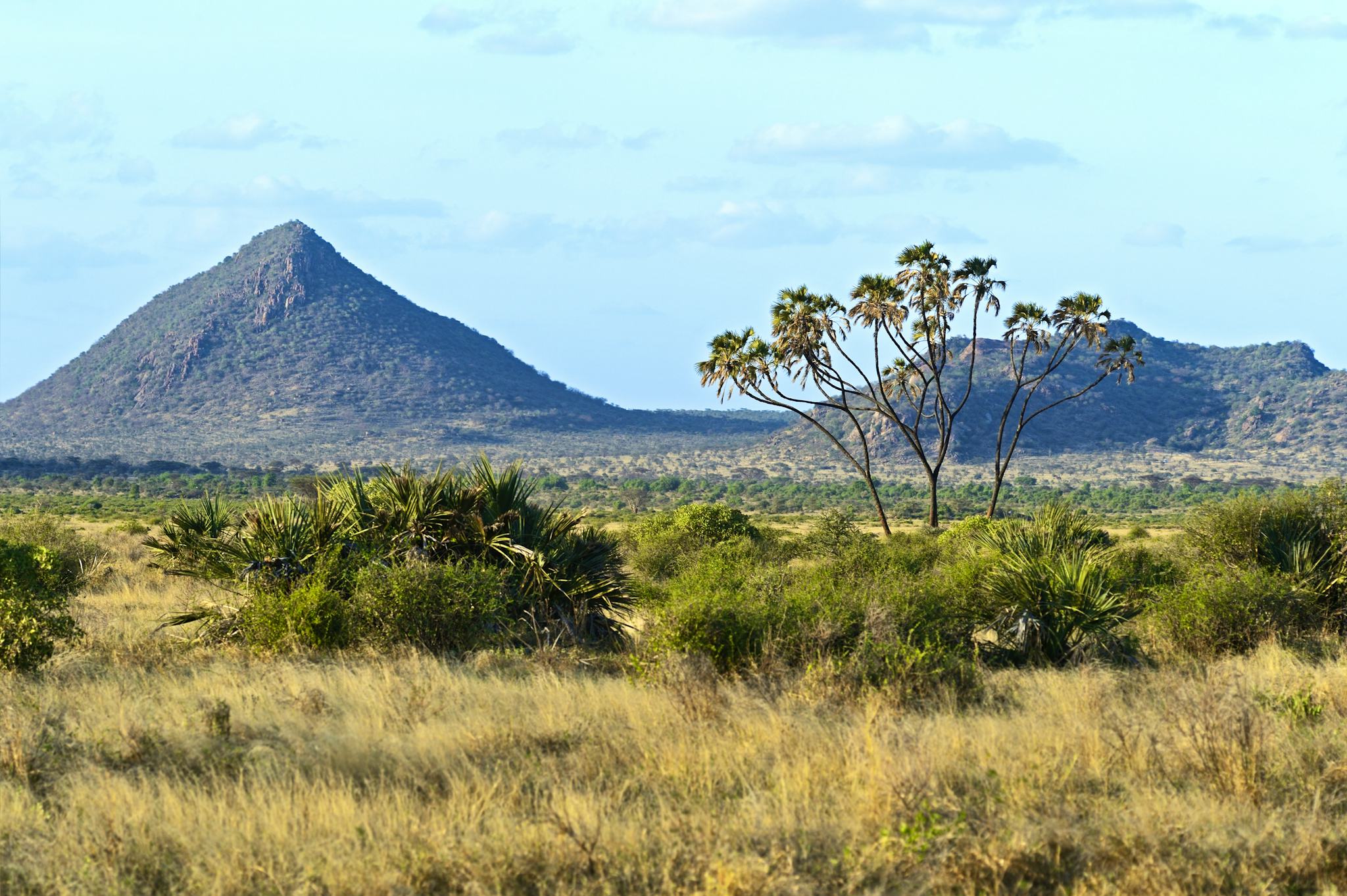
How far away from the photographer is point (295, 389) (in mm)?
157500

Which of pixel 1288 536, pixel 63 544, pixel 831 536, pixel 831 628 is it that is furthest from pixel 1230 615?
pixel 63 544

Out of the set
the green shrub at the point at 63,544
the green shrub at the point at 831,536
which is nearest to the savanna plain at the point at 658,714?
the green shrub at the point at 63,544

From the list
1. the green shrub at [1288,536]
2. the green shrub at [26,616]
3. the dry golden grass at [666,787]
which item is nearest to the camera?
the dry golden grass at [666,787]

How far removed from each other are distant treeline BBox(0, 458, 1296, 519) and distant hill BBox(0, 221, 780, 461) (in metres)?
22.3

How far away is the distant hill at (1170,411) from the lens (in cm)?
13462

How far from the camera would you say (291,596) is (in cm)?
1212

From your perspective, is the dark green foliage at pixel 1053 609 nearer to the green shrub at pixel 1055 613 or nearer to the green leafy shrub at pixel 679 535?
the green shrub at pixel 1055 613

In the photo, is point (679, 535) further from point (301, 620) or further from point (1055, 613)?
point (301, 620)

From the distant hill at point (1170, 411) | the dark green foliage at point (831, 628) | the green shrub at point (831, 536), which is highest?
the distant hill at point (1170, 411)

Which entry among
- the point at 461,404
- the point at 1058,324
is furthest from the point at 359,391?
the point at 1058,324

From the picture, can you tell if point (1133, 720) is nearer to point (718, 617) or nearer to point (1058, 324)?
point (718, 617)

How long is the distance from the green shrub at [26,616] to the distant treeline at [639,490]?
45457 millimetres

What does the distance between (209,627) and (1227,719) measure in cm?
968

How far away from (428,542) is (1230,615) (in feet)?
27.8
